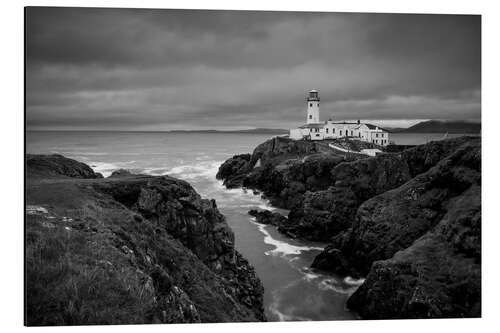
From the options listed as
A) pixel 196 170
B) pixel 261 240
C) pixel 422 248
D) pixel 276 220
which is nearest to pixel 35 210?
pixel 422 248

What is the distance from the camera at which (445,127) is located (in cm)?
1086

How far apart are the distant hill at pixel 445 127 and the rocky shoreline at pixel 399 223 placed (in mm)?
979

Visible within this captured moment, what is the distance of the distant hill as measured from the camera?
924 centimetres

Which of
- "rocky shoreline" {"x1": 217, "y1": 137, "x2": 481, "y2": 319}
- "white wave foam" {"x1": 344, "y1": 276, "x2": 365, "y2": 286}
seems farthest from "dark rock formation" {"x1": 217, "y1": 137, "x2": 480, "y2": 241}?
"white wave foam" {"x1": 344, "y1": 276, "x2": 365, "y2": 286}

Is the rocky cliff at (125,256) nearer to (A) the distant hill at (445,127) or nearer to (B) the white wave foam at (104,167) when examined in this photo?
(B) the white wave foam at (104,167)

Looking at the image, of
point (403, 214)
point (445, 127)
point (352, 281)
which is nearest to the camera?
point (445, 127)

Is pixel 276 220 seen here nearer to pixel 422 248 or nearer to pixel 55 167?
pixel 422 248

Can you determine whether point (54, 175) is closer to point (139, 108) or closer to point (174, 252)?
point (139, 108)

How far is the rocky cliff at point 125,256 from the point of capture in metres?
5.81

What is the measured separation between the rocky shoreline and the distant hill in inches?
38.6

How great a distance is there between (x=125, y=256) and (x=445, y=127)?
10899mm

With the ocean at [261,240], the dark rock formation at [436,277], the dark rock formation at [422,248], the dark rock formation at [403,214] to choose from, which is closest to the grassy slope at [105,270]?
the ocean at [261,240]

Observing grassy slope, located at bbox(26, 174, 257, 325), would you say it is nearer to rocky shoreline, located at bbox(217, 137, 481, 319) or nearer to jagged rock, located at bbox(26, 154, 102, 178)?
jagged rock, located at bbox(26, 154, 102, 178)
